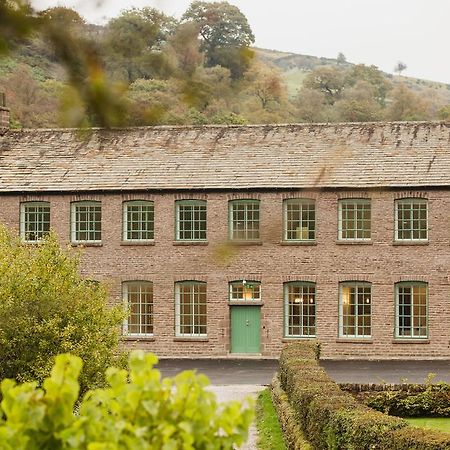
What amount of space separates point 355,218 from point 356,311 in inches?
130

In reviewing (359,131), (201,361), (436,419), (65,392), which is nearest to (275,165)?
(359,131)

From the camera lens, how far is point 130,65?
131 inches


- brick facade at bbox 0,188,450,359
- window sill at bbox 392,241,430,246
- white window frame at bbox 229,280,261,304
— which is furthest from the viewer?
white window frame at bbox 229,280,261,304

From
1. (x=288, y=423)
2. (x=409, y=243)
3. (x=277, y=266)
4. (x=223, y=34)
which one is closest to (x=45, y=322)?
(x=288, y=423)

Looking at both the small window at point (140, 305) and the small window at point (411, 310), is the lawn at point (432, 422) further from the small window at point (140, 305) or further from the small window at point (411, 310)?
the small window at point (140, 305)

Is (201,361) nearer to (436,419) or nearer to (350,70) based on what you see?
(436,419)

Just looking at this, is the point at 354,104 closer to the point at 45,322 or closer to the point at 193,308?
the point at 45,322

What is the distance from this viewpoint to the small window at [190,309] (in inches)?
1442

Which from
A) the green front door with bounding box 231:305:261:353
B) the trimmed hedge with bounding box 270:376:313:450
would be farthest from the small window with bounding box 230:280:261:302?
the trimmed hedge with bounding box 270:376:313:450

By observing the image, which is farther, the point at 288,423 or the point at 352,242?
the point at 352,242

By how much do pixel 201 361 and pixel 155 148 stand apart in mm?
8638

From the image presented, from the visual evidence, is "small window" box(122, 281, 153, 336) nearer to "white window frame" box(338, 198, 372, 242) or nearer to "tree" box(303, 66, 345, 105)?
"white window frame" box(338, 198, 372, 242)

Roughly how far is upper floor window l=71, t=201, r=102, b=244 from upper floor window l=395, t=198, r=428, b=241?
35.7 feet

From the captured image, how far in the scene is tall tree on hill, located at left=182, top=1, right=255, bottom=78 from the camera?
3.51 metres
